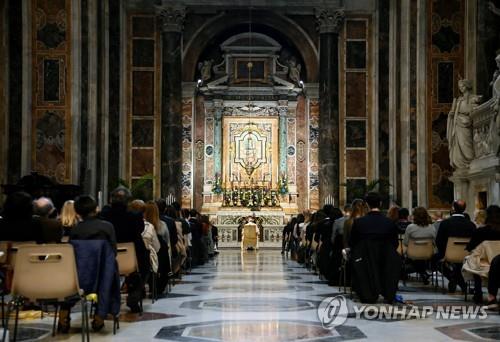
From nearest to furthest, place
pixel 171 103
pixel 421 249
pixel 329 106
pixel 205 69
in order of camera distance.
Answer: pixel 421 249 < pixel 171 103 < pixel 329 106 < pixel 205 69

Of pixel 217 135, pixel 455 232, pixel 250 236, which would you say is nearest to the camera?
pixel 455 232

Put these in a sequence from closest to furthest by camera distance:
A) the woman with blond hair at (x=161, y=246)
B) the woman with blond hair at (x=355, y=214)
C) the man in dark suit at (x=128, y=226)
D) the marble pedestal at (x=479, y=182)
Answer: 1. the man in dark suit at (x=128, y=226)
2. the woman with blond hair at (x=161, y=246)
3. the woman with blond hair at (x=355, y=214)
4. the marble pedestal at (x=479, y=182)

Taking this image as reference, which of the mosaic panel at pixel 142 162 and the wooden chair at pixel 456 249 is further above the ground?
the mosaic panel at pixel 142 162

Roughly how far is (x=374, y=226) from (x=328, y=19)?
1898cm

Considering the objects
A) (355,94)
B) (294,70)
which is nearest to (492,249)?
(355,94)

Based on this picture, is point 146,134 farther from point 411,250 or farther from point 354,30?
point 411,250

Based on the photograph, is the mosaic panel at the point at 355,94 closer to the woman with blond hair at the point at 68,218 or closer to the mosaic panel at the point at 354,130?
the mosaic panel at the point at 354,130

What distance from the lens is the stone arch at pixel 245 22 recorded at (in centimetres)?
3081

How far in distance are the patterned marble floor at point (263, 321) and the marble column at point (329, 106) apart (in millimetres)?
14187

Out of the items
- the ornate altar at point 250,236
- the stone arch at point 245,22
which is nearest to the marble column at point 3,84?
the ornate altar at point 250,236

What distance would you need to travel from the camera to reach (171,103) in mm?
27844

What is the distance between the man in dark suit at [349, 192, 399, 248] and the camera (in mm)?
10586

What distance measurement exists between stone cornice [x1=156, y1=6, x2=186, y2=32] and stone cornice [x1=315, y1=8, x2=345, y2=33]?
446 centimetres

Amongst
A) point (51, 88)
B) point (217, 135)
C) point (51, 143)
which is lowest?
point (51, 143)
